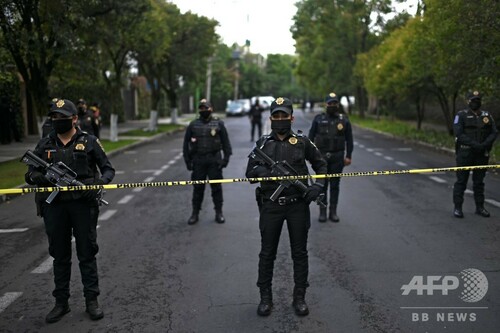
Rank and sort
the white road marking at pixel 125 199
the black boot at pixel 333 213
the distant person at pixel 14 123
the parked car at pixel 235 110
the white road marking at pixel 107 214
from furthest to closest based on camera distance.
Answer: the parked car at pixel 235 110 < the distant person at pixel 14 123 < the white road marking at pixel 125 199 < the white road marking at pixel 107 214 < the black boot at pixel 333 213

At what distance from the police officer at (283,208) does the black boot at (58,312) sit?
5.34 ft

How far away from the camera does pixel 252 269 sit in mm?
5383

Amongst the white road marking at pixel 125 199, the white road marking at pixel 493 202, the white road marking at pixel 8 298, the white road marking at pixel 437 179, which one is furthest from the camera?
the white road marking at pixel 437 179

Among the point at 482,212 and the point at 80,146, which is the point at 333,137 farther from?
the point at 80,146

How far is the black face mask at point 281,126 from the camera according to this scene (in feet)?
14.1

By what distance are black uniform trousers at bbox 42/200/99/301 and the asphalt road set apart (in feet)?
0.91

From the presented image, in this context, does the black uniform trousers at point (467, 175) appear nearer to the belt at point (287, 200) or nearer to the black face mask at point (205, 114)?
the black face mask at point (205, 114)

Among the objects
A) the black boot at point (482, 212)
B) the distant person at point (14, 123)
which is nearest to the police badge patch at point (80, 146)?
the black boot at point (482, 212)

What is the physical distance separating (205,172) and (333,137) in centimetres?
194

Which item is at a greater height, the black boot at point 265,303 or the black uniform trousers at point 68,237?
the black uniform trousers at point 68,237

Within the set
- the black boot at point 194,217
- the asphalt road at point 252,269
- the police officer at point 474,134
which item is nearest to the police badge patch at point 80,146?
the asphalt road at point 252,269

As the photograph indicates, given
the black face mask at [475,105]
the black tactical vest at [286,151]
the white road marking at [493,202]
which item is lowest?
the white road marking at [493,202]

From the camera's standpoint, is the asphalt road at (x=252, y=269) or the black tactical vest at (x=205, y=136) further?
the black tactical vest at (x=205, y=136)

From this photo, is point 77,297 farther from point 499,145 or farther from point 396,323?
point 499,145
